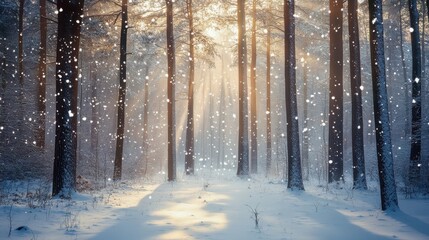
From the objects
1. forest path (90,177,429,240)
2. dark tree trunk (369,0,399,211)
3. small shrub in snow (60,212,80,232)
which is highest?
dark tree trunk (369,0,399,211)

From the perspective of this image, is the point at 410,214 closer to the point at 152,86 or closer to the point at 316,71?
the point at 316,71

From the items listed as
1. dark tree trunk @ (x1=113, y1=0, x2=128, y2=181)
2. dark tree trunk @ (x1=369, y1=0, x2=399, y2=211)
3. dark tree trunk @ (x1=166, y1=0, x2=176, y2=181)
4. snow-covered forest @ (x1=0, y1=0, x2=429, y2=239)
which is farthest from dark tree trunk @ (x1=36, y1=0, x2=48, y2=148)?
dark tree trunk @ (x1=369, y1=0, x2=399, y2=211)

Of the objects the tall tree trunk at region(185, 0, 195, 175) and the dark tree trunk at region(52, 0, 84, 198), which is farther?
the tall tree trunk at region(185, 0, 195, 175)

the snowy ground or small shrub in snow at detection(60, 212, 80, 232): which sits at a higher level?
small shrub in snow at detection(60, 212, 80, 232)

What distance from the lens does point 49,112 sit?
3053 cm

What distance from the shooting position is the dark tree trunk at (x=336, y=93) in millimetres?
12961

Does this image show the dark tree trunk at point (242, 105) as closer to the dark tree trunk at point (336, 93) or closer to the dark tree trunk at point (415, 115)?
the dark tree trunk at point (336, 93)

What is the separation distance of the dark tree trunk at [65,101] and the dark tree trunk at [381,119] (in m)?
8.71

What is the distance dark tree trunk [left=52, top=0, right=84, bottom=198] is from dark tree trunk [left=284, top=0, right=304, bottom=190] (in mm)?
7406

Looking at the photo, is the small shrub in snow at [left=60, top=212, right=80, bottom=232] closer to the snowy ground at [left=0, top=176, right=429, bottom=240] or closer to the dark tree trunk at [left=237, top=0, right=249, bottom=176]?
the snowy ground at [left=0, top=176, right=429, bottom=240]

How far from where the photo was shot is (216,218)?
23.1 feet

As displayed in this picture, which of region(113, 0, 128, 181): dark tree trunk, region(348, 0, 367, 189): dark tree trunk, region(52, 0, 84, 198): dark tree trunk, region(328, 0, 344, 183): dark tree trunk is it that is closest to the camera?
region(52, 0, 84, 198): dark tree trunk

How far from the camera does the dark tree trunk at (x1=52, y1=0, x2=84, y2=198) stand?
29.1ft

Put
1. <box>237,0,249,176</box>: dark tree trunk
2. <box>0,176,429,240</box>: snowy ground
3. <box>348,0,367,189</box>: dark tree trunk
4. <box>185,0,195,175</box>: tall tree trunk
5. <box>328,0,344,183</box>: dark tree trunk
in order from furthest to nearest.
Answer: <box>185,0,195,175</box>: tall tree trunk, <box>237,0,249,176</box>: dark tree trunk, <box>328,0,344,183</box>: dark tree trunk, <box>348,0,367,189</box>: dark tree trunk, <box>0,176,429,240</box>: snowy ground
